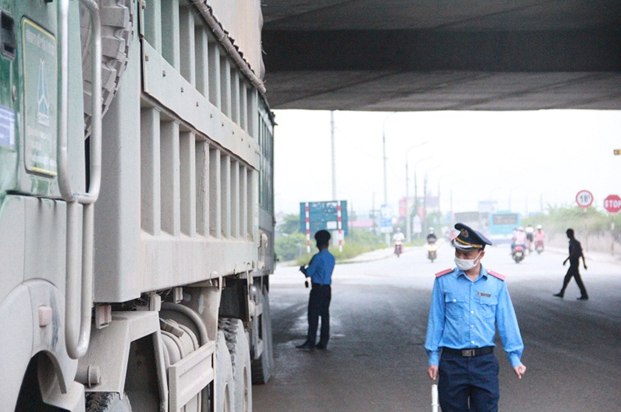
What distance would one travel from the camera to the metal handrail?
9.05ft

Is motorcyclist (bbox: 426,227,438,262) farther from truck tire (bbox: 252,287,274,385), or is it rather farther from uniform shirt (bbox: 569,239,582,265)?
truck tire (bbox: 252,287,274,385)

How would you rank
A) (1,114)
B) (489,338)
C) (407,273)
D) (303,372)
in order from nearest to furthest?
(1,114)
(489,338)
(303,372)
(407,273)

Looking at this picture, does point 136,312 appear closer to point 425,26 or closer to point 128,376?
point 128,376

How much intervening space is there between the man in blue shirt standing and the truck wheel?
10762mm

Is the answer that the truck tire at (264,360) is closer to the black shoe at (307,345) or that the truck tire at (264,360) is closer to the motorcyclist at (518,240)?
the black shoe at (307,345)

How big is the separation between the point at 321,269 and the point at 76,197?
11941 mm

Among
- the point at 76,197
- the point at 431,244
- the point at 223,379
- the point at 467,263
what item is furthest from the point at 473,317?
the point at 431,244

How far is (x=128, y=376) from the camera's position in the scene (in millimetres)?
4789

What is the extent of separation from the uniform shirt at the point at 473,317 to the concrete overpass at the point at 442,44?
36.8ft

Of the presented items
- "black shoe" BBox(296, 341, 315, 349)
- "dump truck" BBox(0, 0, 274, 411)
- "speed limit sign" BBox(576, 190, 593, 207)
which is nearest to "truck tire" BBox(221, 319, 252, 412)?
"dump truck" BBox(0, 0, 274, 411)

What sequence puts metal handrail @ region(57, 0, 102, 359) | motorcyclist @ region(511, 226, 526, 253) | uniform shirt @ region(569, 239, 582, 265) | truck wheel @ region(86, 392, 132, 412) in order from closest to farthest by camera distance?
metal handrail @ region(57, 0, 102, 359) → truck wheel @ region(86, 392, 132, 412) → uniform shirt @ region(569, 239, 582, 265) → motorcyclist @ region(511, 226, 526, 253)

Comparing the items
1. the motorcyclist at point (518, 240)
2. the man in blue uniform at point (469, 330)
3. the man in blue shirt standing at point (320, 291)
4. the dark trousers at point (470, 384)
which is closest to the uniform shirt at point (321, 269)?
the man in blue shirt standing at point (320, 291)

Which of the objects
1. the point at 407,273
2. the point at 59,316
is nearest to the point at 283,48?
the point at 59,316

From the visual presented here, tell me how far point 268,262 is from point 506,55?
31.0 feet
